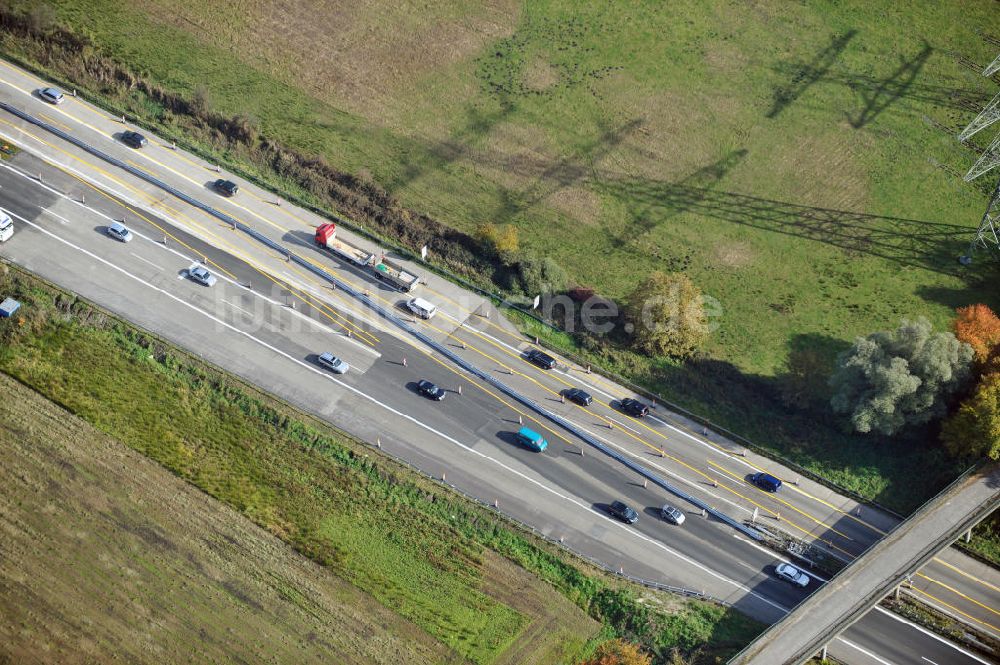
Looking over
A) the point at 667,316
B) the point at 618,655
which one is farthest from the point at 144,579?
the point at 667,316

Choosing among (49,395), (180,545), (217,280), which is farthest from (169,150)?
(180,545)

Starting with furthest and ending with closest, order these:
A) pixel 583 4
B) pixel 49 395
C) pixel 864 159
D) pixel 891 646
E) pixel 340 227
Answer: pixel 583 4, pixel 864 159, pixel 340 227, pixel 49 395, pixel 891 646

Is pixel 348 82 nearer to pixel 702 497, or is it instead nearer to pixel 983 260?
pixel 702 497

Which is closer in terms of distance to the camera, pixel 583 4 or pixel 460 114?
pixel 460 114

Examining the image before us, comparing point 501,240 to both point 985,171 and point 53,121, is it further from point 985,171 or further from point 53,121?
point 985,171

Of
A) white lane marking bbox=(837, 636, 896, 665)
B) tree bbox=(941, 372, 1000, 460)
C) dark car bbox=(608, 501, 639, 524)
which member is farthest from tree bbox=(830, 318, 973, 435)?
dark car bbox=(608, 501, 639, 524)

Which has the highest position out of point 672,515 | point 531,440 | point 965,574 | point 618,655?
point 965,574

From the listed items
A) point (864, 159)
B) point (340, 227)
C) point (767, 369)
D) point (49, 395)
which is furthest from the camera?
point (864, 159)
